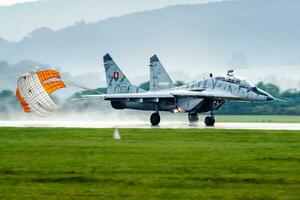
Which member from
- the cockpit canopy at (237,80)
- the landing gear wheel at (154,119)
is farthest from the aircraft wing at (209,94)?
the landing gear wheel at (154,119)

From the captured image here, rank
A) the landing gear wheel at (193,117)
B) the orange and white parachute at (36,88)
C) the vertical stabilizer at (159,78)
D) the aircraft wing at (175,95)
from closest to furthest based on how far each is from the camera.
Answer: the orange and white parachute at (36,88), the aircraft wing at (175,95), the landing gear wheel at (193,117), the vertical stabilizer at (159,78)

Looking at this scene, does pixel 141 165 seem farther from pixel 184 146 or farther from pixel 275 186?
pixel 184 146

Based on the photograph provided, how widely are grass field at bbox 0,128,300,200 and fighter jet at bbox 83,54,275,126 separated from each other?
16.0 metres

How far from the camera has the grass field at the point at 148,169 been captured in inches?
681

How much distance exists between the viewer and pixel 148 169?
20.9 m

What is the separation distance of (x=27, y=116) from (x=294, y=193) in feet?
159

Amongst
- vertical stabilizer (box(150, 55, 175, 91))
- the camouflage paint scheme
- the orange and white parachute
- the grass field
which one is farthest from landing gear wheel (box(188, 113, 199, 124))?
the grass field

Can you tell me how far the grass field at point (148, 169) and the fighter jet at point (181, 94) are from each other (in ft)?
52.6

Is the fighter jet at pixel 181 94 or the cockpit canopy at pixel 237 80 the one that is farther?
the fighter jet at pixel 181 94

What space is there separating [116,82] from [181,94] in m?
6.81

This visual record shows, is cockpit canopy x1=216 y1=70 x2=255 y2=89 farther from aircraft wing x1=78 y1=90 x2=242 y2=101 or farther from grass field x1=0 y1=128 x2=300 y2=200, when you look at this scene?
grass field x1=0 y1=128 x2=300 y2=200

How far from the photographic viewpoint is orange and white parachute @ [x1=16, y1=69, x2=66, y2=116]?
46125mm

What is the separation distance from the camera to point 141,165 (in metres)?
21.8

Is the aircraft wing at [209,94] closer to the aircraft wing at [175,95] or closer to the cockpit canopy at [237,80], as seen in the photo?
the aircraft wing at [175,95]
